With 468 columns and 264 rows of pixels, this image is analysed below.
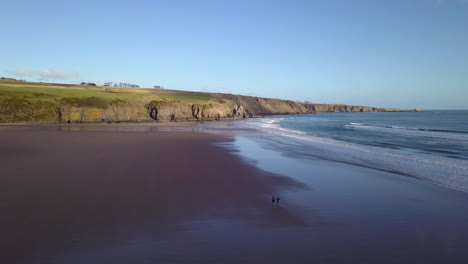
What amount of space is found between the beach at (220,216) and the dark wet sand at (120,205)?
40 mm

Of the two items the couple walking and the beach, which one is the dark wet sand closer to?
the beach

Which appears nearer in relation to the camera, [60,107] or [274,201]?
[274,201]

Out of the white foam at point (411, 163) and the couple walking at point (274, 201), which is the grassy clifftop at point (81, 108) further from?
the couple walking at point (274, 201)

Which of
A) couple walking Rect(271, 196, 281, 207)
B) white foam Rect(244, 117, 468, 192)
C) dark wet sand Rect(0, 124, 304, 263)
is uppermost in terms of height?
white foam Rect(244, 117, 468, 192)

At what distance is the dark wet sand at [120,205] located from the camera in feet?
22.7

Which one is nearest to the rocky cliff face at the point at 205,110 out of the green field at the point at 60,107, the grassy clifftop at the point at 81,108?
the grassy clifftop at the point at 81,108

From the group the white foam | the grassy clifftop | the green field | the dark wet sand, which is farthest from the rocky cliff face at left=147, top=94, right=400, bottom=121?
the dark wet sand

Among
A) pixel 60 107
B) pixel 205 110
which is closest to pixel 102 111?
pixel 60 107

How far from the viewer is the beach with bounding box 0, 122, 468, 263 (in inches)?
272

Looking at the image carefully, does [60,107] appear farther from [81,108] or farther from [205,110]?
[205,110]

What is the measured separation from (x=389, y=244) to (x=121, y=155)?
703 inches

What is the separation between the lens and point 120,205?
33.0ft

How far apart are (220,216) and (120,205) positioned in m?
3.64

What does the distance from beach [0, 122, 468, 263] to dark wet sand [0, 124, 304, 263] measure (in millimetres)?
40
